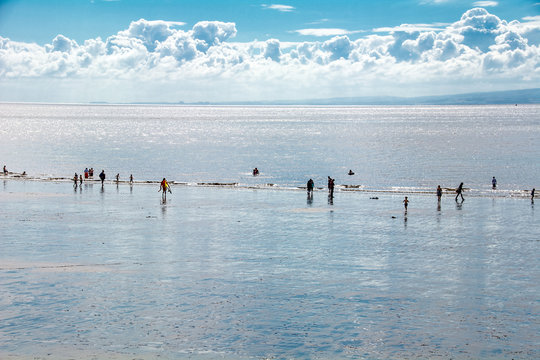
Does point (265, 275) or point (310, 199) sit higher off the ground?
point (310, 199)

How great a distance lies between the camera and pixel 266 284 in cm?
2712

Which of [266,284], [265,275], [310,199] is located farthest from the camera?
[310,199]

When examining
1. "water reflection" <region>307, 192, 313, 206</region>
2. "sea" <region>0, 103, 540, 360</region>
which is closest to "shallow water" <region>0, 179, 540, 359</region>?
"sea" <region>0, 103, 540, 360</region>

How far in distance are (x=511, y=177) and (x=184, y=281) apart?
7061cm

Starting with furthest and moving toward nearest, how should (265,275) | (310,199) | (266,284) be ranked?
(310,199)
(265,275)
(266,284)

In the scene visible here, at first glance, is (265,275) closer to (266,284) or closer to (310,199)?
(266,284)

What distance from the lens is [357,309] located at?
23828 millimetres

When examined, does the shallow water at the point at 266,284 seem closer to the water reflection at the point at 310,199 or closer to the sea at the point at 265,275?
the sea at the point at 265,275

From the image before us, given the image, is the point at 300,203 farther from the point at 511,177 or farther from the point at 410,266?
the point at 511,177

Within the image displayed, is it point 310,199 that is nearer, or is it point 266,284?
point 266,284

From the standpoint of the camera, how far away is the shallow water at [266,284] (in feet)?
66.8

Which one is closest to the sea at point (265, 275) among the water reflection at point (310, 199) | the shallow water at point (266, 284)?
the shallow water at point (266, 284)

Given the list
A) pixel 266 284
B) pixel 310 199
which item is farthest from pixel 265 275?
pixel 310 199

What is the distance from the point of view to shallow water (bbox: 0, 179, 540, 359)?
20.4 meters
